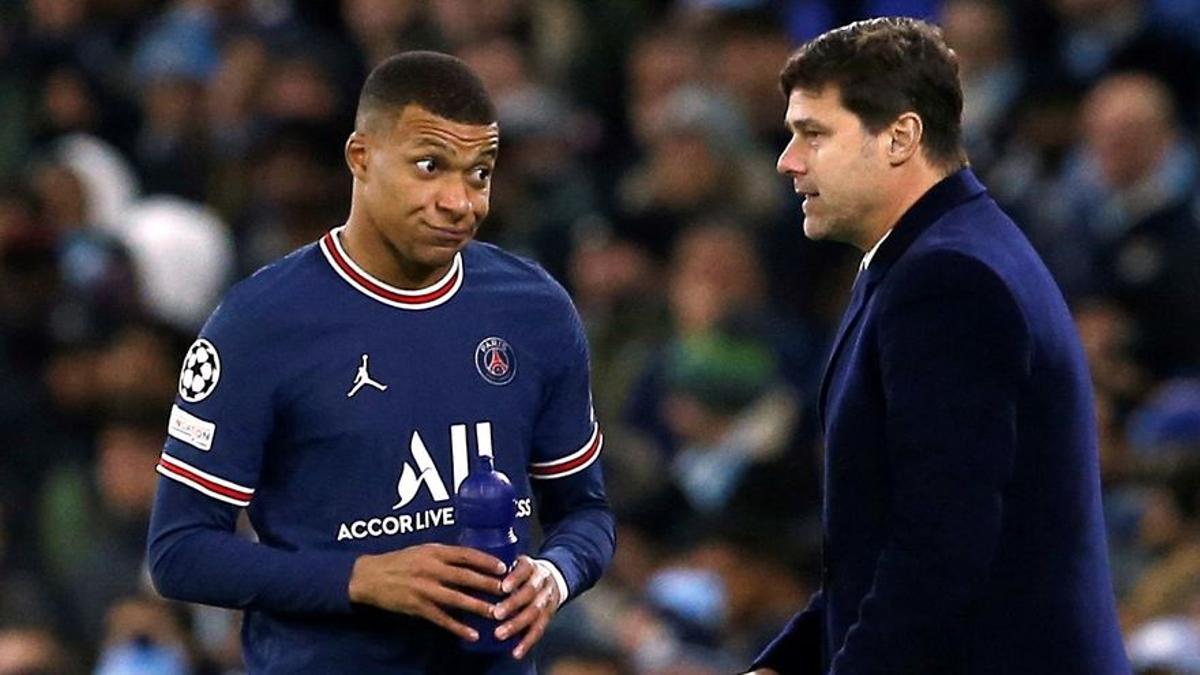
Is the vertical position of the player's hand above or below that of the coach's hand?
below

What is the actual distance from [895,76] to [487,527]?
34.7 inches

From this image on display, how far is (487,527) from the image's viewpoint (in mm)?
3859

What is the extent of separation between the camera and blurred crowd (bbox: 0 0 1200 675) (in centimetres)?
698

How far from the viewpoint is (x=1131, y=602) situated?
20.7 feet

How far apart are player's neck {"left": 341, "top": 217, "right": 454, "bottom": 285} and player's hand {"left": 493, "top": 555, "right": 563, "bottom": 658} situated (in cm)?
48

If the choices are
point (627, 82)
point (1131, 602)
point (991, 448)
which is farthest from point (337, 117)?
point (991, 448)

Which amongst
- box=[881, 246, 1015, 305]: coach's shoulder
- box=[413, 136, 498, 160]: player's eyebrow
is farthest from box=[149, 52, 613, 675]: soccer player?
box=[881, 246, 1015, 305]: coach's shoulder

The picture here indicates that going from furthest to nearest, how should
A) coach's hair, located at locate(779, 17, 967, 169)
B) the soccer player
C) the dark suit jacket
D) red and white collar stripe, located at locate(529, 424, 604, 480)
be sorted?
1. red and white collar stripe, located at locate(529, 424, 604, 480)
2. the soccer player
3. coach's hair, located at locate(779, 17, 967, 169)
4. the dark suit jacket

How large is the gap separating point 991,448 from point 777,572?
3395 mm

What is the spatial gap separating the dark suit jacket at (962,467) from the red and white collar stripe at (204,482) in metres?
0.88

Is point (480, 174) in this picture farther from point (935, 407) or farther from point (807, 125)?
point (935, 407)

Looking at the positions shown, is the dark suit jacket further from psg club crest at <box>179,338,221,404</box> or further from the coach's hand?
psg club crest at <box>179,338,221,404</box>

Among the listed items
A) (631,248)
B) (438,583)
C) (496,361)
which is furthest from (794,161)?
(631,248)

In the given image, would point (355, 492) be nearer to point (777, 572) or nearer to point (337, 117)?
point (777, 572)
